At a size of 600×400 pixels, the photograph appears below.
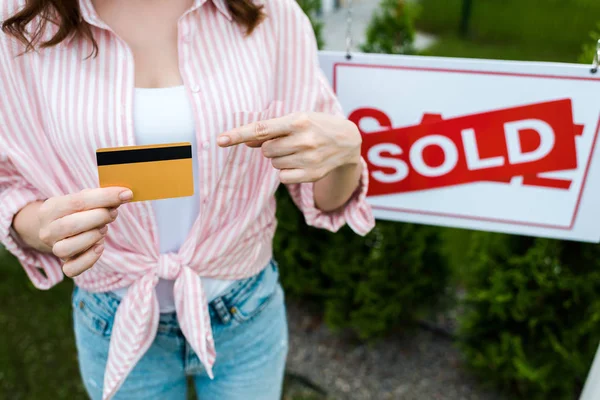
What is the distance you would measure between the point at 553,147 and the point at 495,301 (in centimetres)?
90

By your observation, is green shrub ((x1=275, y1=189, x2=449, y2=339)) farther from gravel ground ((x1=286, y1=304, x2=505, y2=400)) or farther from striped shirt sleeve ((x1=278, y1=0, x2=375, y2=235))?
striped shirt sleeve ((x1=278, y1=0, x2=375, y2=235))

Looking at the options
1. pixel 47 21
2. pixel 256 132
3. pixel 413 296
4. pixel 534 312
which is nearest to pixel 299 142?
pixel 256 132

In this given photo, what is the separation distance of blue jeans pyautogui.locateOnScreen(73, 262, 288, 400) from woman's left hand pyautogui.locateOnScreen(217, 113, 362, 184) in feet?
1.37

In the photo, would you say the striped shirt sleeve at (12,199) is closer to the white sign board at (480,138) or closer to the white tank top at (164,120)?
the white tank top at (164,120)

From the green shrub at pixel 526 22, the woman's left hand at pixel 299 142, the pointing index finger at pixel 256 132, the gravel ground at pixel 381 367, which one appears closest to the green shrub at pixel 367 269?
the gravel ground at pixel 381 367

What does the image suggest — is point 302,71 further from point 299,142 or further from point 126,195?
point 126,195

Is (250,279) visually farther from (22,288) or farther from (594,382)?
(22,288)

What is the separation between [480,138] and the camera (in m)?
1.60

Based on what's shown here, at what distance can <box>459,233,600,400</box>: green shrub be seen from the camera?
2.11m

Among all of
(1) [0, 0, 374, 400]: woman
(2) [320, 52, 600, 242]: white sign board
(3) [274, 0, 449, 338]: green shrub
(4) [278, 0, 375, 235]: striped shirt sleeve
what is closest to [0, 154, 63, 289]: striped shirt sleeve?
(1) [0, 0, 374, 400]: woman

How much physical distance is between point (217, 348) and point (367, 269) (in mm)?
1233

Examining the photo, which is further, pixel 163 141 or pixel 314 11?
pixel 314 11

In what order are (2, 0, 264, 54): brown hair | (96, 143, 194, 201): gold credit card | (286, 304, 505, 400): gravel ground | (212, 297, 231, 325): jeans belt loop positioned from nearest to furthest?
(96, 143, 194, 201): gold credit card < (2, 0, 264, 54): brown hair < (212, 297, 231, 325): jeans belt loop < (286, 304, 505, 400): gravel ground

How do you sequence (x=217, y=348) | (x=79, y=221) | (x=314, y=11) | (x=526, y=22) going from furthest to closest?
(x=526, y=22), (x=314, y=11), (x=217, y=348), (x=79, y=221)
